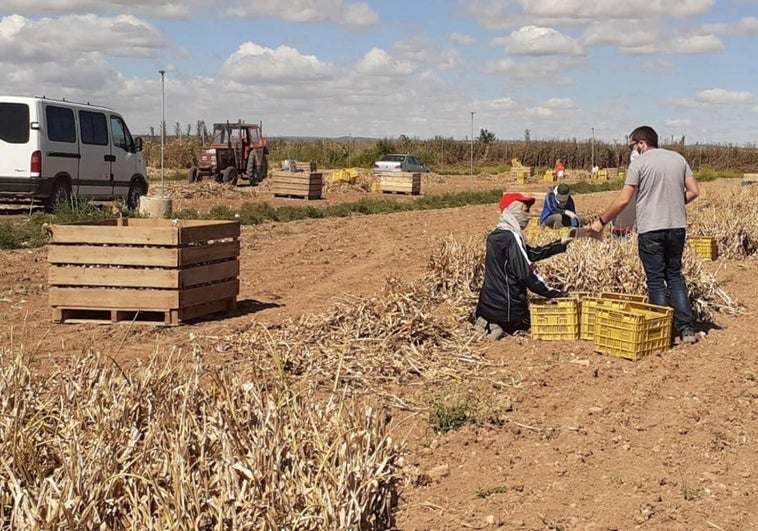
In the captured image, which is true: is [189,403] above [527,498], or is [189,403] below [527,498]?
above

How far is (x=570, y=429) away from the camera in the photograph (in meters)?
5.95

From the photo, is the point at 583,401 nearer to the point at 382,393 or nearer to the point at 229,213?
the point at 382,393

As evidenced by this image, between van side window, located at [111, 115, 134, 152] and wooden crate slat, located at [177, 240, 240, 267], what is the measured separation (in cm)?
1000

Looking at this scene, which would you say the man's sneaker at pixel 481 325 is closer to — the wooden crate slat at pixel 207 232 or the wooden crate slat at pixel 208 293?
the wooden crate slat at pixel 208 293

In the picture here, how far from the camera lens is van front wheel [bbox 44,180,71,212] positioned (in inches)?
663

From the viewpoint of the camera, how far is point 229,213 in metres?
17.8

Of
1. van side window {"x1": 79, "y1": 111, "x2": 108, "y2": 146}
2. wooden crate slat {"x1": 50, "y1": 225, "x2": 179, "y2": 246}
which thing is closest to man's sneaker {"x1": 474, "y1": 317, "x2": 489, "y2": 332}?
wooden crate slat {"x1": 50, "y1": 225, "x2": 179, "y2": 246}

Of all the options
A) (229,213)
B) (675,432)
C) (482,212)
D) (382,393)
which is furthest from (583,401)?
(482,212)

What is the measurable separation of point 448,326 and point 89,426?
15.3 ft

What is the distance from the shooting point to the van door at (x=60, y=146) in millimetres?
16625

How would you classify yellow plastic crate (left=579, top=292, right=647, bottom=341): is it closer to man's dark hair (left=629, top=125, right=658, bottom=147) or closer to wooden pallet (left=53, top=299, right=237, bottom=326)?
man's dark hair (left=629, top=125, right=658, bottom=147)

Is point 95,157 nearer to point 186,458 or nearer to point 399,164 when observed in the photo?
point 186,458

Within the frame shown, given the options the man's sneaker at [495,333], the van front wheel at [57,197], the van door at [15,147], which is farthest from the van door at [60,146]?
the man's sneaker at [495,333]

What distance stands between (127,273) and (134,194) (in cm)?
1120
